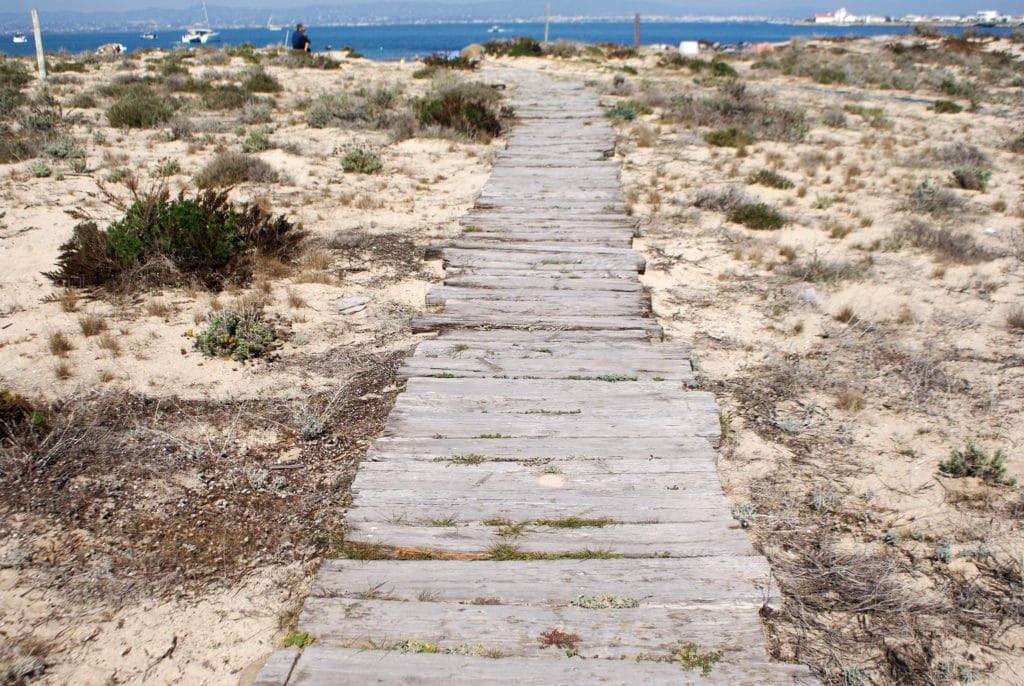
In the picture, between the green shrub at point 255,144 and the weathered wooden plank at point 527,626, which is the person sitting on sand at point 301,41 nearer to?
the green shrub at point 255,144

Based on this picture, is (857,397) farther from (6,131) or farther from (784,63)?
(784,63)

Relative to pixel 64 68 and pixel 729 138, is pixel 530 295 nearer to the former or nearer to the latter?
pixel 729 138

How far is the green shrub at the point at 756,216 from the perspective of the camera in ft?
30.2

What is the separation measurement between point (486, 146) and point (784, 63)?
70.3 feet

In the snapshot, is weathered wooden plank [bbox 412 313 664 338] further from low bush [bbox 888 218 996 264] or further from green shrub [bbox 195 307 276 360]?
low bush [bbox 888 218 996 264]

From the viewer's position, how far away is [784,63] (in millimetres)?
28906

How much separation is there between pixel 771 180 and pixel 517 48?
19.8 meters

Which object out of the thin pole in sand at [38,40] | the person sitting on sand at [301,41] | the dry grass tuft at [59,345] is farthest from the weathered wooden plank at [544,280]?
the person sitting on sand at [301,41]

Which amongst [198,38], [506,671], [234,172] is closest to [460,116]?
[234,172]

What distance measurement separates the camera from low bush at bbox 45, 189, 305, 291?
6.69 meters

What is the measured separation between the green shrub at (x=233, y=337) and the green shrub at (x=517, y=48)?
24.3 m

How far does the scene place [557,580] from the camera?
331 centimetres

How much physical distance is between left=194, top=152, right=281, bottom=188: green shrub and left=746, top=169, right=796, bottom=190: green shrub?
7479 millimetres

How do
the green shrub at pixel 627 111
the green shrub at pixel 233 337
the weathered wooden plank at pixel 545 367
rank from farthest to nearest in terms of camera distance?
the green shrub at pixel 627 111 → the green shrub at pixel 233 337 → the weathered wooden plank at pixel 545 367
